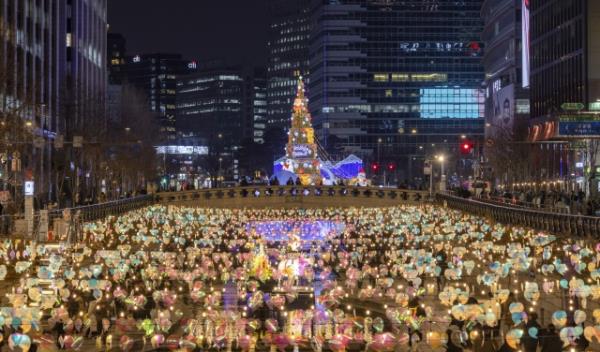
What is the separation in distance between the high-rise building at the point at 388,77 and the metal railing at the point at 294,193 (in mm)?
100609

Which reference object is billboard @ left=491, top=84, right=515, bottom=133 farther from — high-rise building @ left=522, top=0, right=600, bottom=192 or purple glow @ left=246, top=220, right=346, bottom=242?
purple glow @ left=246, top=220, right=346, bottom=242

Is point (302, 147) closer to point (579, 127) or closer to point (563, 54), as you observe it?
point (563, 54)

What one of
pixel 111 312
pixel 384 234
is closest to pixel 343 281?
pixel 111 312

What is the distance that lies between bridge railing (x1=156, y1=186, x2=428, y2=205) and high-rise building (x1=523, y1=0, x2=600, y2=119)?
14790 millimetres

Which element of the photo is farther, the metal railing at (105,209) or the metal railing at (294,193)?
the metal railing at (294,193)

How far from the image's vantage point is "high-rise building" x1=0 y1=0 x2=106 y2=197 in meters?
72.8

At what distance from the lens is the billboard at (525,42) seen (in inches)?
4425

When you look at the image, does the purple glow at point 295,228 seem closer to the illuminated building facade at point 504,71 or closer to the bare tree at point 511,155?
the bare tree at point 511,155

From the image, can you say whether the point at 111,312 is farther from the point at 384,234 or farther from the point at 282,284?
the point at 384,234

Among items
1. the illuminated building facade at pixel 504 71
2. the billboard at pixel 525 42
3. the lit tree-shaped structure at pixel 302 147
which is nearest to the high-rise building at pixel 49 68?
the lit tree-shaped structure at pixel 302 147

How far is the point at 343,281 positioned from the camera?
34156 millimetres

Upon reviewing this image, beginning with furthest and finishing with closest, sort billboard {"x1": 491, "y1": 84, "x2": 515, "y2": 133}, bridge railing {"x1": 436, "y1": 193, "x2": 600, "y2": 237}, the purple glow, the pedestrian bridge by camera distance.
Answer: billboard {"x1": 491, "y1": 84, "x2": 515, "y2": 133}
the pedestrian bridge
the purple glow
bridge railing {"x1": 436, "y1": 193, "x2": 600, "y2": 237}

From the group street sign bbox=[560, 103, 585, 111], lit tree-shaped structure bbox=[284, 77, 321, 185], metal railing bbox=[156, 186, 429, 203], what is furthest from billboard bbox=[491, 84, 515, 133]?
street sign bbox=[560, 103, 585, 111]

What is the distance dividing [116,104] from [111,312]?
94102 millimetres
